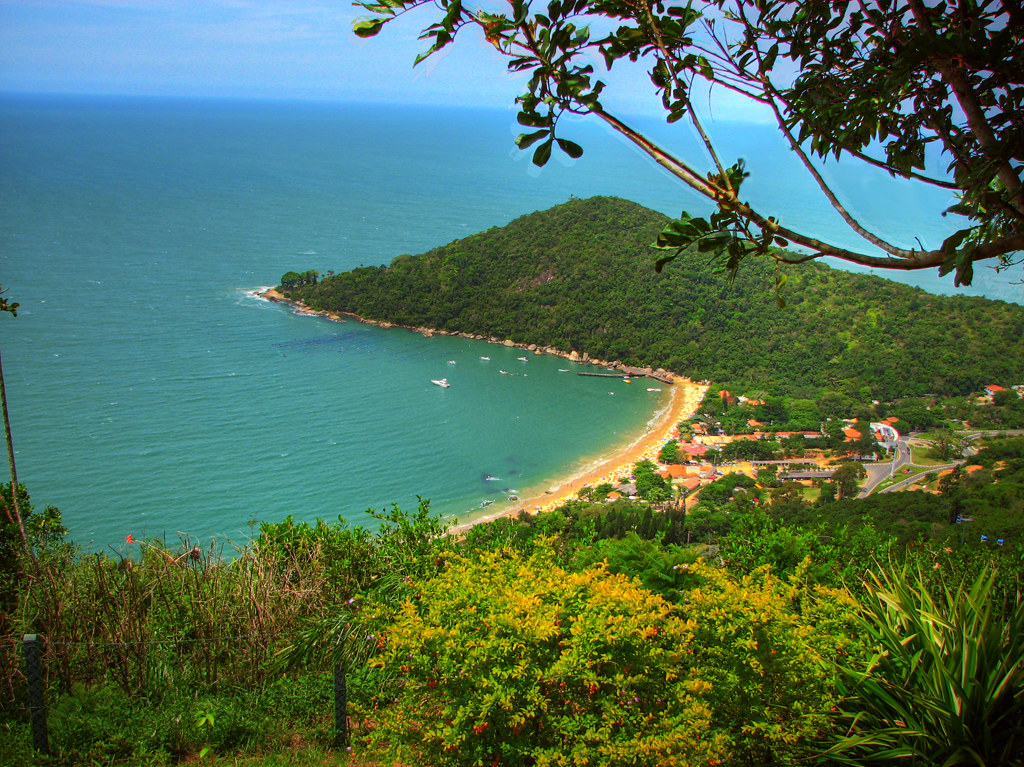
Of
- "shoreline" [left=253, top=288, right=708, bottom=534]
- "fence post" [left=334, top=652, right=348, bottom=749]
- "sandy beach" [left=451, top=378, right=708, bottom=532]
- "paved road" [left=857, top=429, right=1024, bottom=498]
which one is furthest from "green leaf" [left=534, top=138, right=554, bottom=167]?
"paved road" [left=857, top=429, right=1024, bottom=498]

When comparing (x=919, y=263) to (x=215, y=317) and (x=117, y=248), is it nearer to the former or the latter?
(x=215, y=317)

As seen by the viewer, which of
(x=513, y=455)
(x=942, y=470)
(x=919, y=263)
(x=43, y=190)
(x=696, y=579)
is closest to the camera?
(x=919, y=263)

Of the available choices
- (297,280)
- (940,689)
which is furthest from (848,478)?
(297,280)

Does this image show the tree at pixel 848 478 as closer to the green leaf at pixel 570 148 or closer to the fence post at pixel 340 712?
the fence post at pixel 340 712

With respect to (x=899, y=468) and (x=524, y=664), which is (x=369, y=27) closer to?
(x=524, y=664)

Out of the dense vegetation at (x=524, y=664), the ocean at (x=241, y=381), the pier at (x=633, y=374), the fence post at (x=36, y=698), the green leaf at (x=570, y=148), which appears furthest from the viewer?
the pier at (x=633, y=374)

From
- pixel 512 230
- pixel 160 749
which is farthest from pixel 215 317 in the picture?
pixel 160 749

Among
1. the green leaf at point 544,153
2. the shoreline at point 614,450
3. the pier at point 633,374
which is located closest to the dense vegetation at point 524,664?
the green leaf at point 544,153
